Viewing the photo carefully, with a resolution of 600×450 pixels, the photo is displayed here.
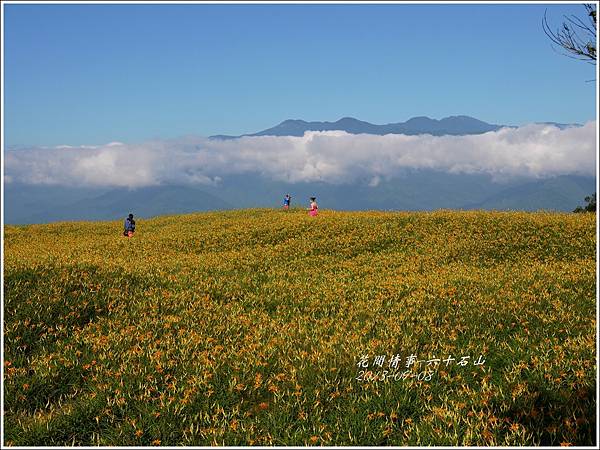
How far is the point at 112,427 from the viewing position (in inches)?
266

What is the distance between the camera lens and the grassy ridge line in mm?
6512

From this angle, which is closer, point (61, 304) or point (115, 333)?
point (115, 333)

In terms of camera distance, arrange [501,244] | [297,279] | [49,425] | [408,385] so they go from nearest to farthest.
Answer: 1. [49,425]
2. [408,385]
3. [297,279]
4. [501,244]

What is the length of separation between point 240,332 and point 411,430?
5106 mm

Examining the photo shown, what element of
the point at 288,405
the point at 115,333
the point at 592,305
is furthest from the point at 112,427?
the point at 592,305

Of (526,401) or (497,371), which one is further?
(497,371)

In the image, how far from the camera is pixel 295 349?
901cm

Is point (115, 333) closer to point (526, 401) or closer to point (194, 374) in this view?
point (194, 374)

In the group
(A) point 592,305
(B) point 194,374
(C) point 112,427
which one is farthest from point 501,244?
(C) point 112,427

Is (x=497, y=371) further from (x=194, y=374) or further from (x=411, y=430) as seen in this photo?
(x=194, y=374)

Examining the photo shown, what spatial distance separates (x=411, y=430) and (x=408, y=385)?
1382 millimetres

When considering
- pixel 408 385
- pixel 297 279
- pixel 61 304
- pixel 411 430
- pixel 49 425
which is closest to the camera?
pixel 411 430

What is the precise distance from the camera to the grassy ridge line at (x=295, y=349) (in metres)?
6.51

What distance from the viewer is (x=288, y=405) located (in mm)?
6922
